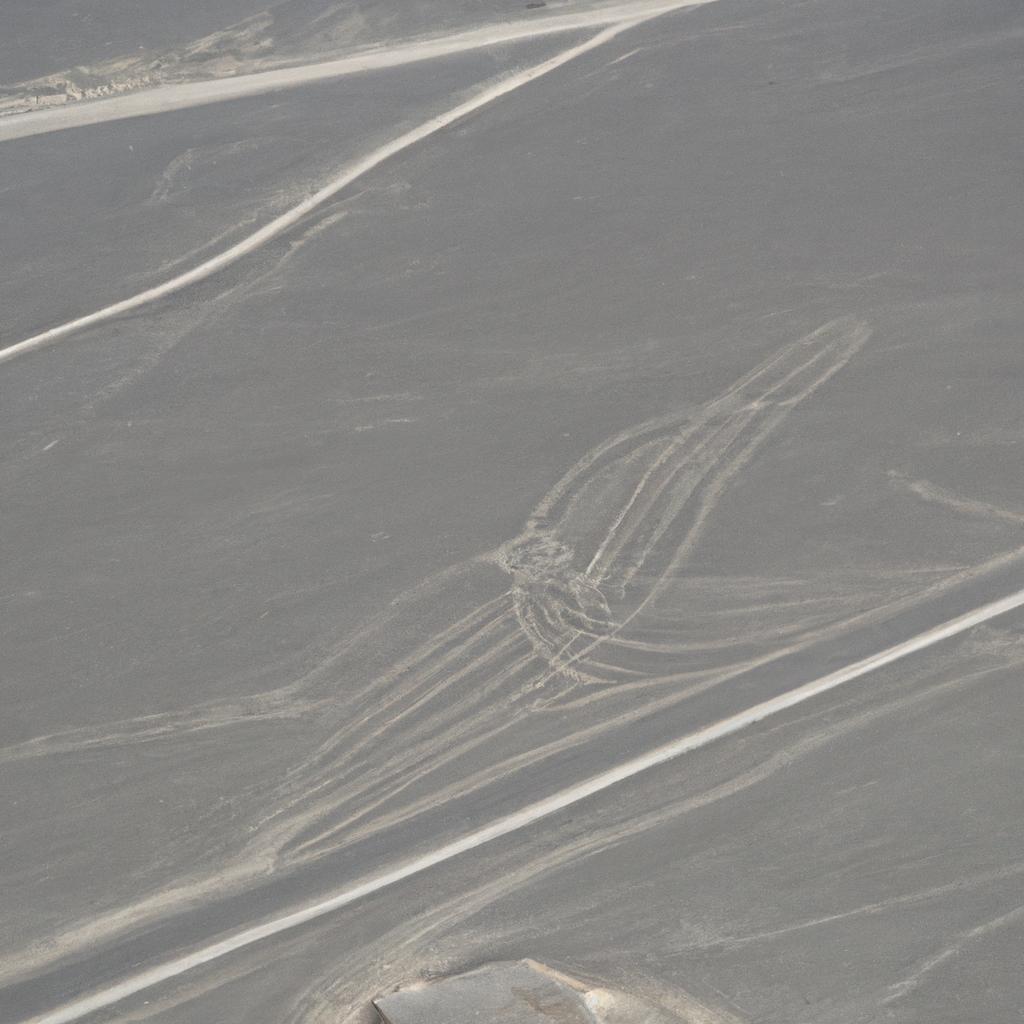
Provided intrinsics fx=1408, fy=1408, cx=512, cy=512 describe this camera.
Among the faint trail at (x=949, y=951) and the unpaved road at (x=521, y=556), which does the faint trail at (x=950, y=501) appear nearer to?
Answer: the unpaved road at (x=521, y=556)

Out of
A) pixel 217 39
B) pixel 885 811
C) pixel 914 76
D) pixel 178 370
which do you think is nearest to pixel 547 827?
pixel 885 811

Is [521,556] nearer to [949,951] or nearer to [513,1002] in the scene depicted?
[513,1002]

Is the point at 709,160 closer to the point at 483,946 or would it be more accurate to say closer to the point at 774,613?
the point at 774,613

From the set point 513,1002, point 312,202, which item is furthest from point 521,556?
point 312,202

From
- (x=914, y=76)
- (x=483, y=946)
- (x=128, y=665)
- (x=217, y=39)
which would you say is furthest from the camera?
(x=217, y=39)

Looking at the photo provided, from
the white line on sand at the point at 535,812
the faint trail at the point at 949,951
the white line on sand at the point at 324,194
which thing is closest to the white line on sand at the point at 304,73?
the white line on sand at the point at 324,194

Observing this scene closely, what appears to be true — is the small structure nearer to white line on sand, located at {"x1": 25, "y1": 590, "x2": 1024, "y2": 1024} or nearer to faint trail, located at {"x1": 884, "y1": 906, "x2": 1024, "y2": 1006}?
white line on sand, located at {"x1": 25, "y1": 590, "x2": 1024, "y2": 1024}
